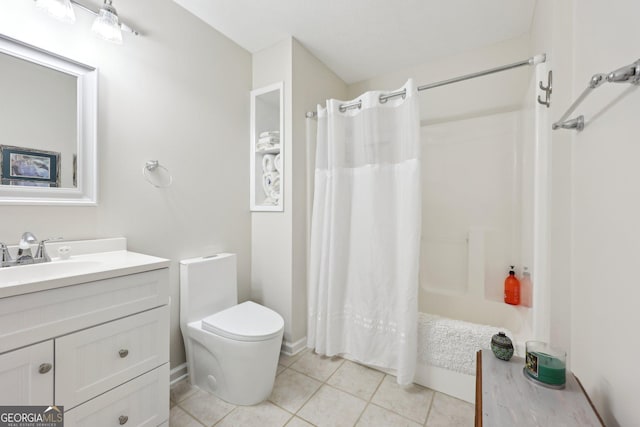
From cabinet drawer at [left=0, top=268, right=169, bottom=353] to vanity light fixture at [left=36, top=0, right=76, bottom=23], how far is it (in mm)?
1158

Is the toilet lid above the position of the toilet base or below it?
above

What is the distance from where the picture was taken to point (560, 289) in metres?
1.07

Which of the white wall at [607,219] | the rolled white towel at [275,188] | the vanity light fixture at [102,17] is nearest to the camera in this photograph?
the white wall at [607,219]

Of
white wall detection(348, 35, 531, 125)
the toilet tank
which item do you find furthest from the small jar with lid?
white wall detection(348, 35, 531, 125)

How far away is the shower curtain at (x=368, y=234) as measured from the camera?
1604mm

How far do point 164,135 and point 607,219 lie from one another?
6.67ft

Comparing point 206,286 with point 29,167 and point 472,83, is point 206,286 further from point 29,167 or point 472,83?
point 472,83

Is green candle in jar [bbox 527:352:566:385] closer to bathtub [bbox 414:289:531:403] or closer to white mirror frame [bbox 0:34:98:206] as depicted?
bathtub [bbox 414:289:531:403]

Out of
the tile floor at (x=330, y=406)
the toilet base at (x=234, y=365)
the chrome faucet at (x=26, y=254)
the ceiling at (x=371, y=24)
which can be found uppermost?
the ceiling at (x=371, y=24)

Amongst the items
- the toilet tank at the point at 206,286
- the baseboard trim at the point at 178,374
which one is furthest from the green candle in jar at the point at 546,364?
the baseboard trim at the point at 178,374

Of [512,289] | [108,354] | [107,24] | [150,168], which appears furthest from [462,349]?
[107,24]

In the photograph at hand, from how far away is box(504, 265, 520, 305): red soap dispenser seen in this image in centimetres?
187

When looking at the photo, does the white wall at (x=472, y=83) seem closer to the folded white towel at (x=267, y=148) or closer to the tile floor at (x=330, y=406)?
the folded white towel at (x=267, y=148)

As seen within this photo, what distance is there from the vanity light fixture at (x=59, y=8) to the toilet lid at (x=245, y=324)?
160 cm
